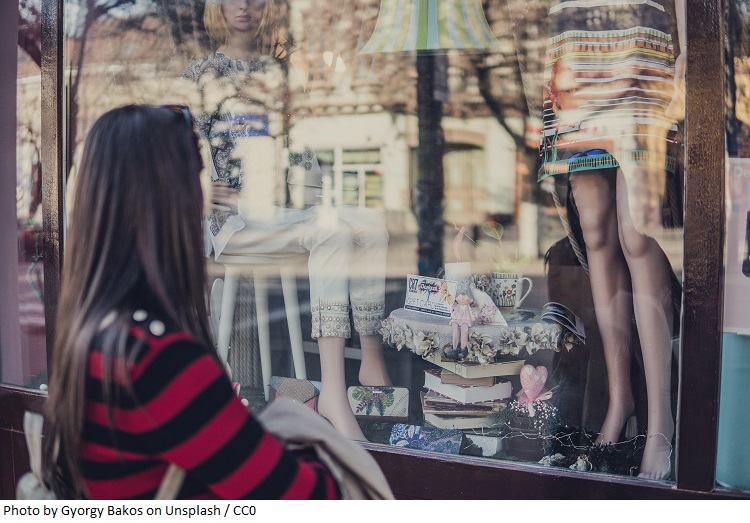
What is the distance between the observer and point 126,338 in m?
1.15

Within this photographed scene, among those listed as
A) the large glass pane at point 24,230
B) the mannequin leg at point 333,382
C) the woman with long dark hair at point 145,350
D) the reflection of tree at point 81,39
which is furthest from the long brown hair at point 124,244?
the large glass pane at point 24,230

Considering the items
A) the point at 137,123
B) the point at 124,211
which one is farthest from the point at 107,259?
the point at 137,123

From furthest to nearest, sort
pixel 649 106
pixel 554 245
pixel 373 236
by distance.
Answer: pixel 373 236
pixel 554 245
pixel 649 106

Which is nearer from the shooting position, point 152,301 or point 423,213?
point 152,301

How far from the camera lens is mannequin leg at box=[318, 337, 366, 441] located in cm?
339

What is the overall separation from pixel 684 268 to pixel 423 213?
4.68 feet

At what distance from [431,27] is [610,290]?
1.42m

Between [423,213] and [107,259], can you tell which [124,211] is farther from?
[423,213]

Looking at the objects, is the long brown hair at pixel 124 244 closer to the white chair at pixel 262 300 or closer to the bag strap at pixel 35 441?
the bag strap at pixel 35 441

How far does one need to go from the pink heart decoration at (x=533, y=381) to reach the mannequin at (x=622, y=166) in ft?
0.89

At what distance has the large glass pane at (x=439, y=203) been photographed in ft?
9.30

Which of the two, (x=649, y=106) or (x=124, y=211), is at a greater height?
(x=649, y=106)

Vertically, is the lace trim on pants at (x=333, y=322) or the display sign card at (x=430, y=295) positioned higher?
the display sign card at (x=430, y=295)

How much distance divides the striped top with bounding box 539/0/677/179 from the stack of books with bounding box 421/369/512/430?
3.03 ft
